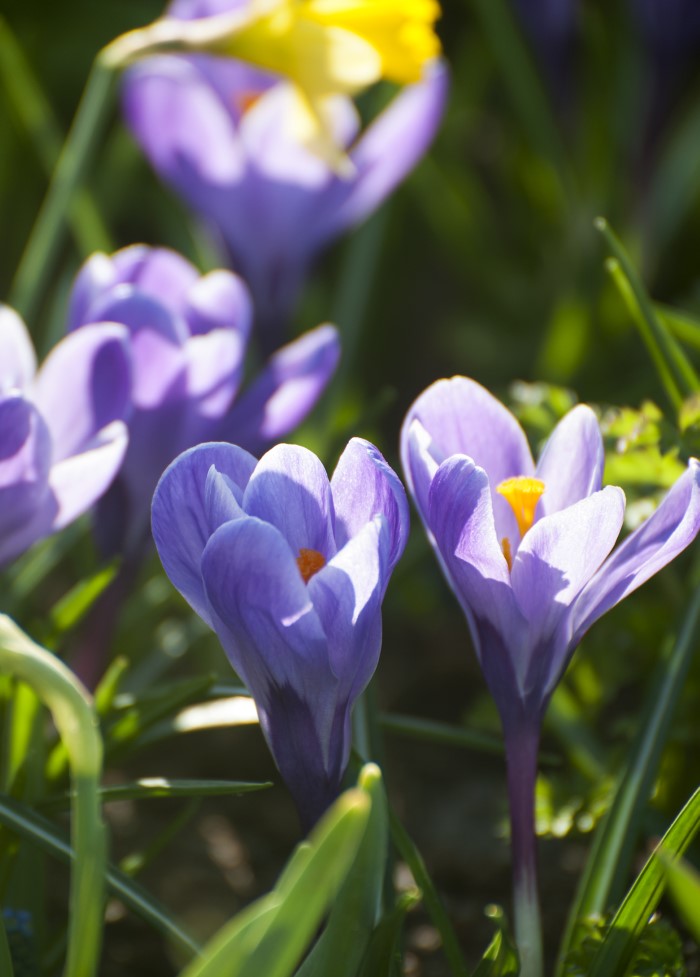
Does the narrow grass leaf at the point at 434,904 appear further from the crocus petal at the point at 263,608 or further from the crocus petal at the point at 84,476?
the crocus petal at the point at 84,476

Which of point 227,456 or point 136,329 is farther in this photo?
point 136,329

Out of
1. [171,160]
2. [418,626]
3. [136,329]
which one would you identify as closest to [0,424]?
[136,329]

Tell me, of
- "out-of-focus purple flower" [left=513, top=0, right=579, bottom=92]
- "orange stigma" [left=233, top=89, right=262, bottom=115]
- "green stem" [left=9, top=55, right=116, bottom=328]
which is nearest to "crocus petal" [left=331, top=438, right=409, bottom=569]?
"green stem" [left=9, top=55, right=116, bottom=328]

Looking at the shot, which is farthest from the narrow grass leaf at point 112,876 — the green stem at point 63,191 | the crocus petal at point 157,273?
the green stem at point 63,191

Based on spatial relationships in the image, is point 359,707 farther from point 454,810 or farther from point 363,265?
point 363,265

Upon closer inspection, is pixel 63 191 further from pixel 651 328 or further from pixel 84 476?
pixel 651 328

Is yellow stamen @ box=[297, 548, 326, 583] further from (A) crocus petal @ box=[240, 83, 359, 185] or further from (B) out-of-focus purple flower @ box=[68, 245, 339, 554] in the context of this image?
(A) crocus petal @ box=[240, 83, 359, 185]

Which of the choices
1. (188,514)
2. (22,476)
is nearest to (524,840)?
(188,514)
